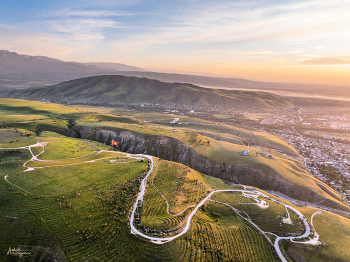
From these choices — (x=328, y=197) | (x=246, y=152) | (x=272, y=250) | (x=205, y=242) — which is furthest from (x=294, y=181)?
(x=205, y=242)

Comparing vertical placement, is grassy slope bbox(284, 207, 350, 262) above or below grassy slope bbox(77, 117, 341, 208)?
below

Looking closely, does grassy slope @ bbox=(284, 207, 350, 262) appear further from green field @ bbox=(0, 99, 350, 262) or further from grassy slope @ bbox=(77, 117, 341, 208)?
grassy slope @ bbox=(77, 117, 341, 208)

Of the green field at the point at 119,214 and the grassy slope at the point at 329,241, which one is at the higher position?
the green field at the point at 119,214

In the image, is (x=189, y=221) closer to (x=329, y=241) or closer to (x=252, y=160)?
(x=329, y=241)

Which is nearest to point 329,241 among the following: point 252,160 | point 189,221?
point 189,221

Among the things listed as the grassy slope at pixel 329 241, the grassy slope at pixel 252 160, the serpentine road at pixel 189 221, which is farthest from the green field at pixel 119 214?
the grassy slope at pixel 252 160

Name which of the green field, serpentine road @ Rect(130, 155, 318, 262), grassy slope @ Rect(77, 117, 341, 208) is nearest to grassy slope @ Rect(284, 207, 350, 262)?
the green field

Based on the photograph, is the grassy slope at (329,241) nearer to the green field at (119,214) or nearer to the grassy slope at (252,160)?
the green field at (119,214)

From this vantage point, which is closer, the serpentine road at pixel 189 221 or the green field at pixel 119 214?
the green field at pixel 119 214

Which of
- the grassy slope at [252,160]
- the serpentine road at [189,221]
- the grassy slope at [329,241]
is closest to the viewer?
the serpentine road at [189,221]

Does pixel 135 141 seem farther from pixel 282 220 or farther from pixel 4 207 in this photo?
pixel 282 220

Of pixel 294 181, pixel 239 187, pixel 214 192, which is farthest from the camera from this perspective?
pixel 294 181
